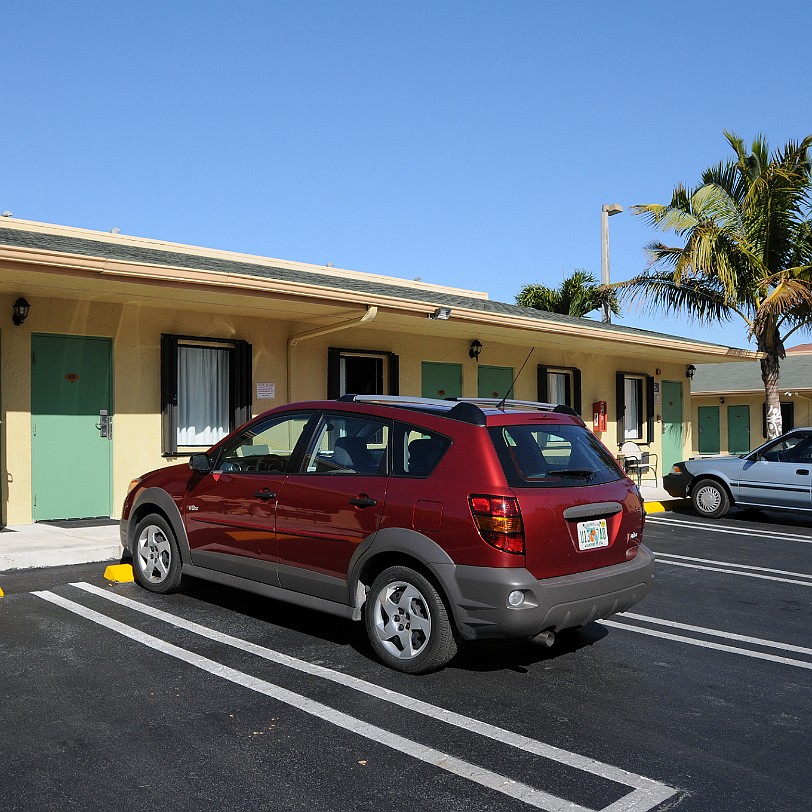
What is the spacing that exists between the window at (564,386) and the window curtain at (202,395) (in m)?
7.19

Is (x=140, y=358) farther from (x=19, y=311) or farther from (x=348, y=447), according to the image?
(x=348, y=447)

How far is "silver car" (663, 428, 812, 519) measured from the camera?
40.7ft

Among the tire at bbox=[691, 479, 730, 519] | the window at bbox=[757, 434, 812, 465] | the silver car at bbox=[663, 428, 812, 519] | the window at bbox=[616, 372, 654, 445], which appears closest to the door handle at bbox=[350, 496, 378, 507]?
the silver car at bbox=[663, 428, 812, 519]

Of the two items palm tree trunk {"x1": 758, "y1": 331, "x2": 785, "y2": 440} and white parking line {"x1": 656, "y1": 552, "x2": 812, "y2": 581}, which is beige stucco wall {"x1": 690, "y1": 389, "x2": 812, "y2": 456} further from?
white parking line {"x1": 656, "y1": 552, "x2": 812, "y2": 581}

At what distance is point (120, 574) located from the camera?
7.72 m

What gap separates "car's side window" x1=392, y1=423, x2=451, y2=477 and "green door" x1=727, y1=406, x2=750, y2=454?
27640 mm

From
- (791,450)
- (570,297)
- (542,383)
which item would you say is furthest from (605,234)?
(791,450)

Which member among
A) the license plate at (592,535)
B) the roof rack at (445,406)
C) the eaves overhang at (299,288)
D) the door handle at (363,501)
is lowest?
the license plate at (592,535)

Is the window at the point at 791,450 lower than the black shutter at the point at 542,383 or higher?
lower

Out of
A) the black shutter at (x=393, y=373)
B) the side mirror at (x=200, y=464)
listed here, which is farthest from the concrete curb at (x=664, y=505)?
the side mirror at (x=200, y=464)

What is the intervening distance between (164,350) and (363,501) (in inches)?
276

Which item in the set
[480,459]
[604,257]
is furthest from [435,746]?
[604,257]

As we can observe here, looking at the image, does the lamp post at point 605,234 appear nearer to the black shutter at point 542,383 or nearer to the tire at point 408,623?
the black shutter at point 542,383

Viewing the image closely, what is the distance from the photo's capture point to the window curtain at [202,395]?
1201 centimetres
